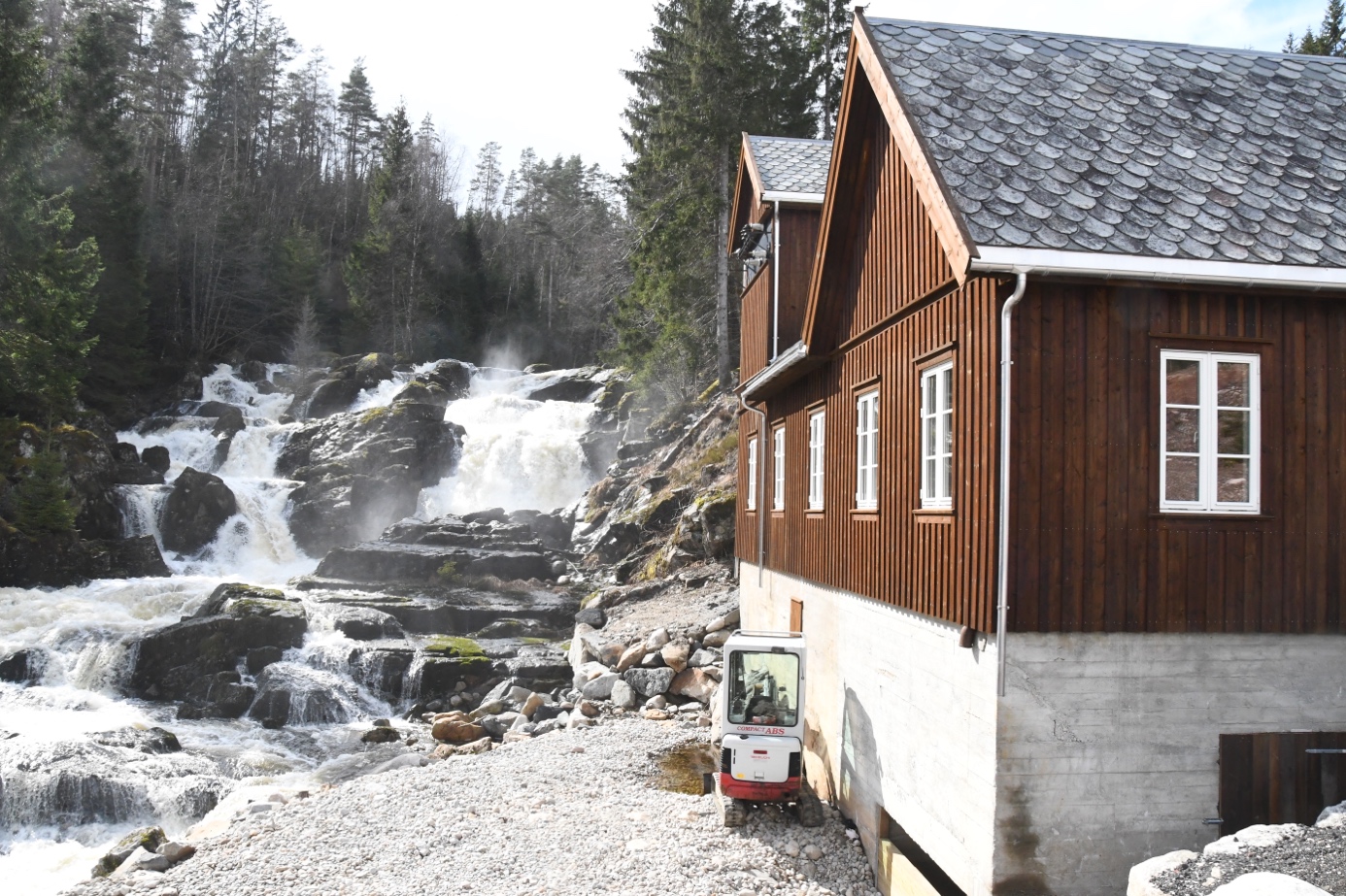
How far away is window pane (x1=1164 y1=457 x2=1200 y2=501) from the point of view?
7.39 metres

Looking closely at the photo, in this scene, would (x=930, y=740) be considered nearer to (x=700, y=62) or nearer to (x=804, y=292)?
(x=804, y=292)

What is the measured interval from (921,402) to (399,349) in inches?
1942

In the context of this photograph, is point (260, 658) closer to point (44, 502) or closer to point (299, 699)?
point (299, 699)

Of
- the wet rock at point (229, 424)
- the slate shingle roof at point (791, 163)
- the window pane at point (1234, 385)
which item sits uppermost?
the slate shingle roof at point (791, 163)

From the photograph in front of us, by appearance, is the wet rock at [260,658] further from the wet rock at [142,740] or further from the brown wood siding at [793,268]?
the brown wood siding at [793,268]

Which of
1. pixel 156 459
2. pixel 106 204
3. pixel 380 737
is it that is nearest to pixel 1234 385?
pixel 380 737

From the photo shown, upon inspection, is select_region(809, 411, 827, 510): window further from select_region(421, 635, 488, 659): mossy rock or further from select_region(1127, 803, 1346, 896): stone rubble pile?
select_region(421, 635, 488, 659): mossy rock

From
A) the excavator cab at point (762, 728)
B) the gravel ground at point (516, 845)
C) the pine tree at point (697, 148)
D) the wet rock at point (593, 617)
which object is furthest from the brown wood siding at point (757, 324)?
the pine tree at point (697, 148)

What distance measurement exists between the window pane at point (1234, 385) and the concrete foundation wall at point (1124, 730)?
179 centimetres

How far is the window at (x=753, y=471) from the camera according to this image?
17.3 meters

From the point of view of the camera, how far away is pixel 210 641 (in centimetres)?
2083

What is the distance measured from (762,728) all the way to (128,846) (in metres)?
8.55

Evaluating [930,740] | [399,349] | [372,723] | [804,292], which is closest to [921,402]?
[930,740]

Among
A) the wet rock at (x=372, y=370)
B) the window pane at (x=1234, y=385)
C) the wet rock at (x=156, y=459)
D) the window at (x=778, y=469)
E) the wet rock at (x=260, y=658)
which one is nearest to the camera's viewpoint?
the window pane at (x=1234, y=385)
